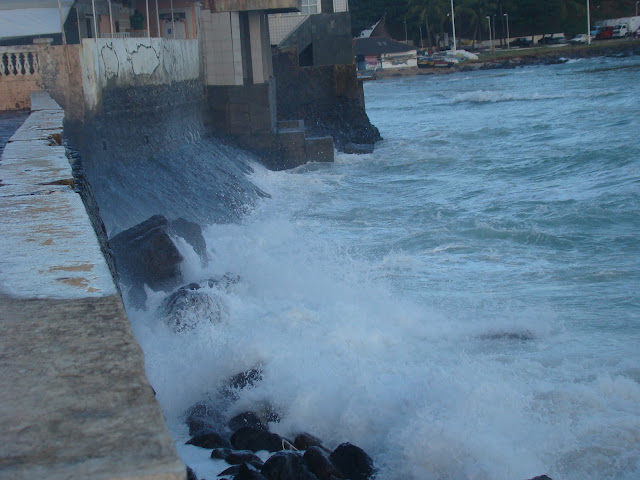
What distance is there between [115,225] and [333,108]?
1587cm

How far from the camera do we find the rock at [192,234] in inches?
397

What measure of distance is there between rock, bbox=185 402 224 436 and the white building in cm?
2017

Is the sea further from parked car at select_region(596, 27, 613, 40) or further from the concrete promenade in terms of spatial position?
parked car at select_region(596, 27, 613, 40)

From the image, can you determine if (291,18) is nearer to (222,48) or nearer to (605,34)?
(222,48)

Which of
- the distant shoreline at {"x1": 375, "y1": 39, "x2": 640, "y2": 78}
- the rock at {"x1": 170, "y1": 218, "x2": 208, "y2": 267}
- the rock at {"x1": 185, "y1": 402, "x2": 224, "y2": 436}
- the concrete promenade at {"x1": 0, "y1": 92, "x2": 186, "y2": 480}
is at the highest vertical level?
the distant shoreline at {"x1": 375, "y1": 39, "x2": 640, "y2": 78}

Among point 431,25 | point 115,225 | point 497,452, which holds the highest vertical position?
point 431,25

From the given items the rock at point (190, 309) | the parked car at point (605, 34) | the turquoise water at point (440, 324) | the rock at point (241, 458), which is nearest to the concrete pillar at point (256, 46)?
the turquoise water at point (440, 324)

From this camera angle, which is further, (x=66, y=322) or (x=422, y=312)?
(x=422, y=312)

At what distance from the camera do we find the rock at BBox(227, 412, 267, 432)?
17.9ft

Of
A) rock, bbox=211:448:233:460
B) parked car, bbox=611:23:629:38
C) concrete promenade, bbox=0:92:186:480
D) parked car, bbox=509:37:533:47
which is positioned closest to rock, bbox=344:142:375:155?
rock, bbox=211:448:233:460

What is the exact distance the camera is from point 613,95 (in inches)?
1331

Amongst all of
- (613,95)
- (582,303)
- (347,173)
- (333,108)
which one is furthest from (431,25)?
(582,303)

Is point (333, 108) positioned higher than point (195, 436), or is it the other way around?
point (333, 108)

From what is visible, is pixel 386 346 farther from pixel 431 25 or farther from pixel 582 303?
pixel 431 25
